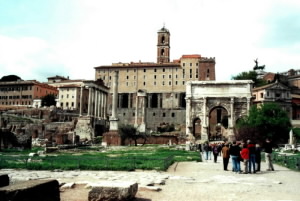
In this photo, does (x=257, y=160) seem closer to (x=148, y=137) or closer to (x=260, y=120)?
(x=260, y=120)

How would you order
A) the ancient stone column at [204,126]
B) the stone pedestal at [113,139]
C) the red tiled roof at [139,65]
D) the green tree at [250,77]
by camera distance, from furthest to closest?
the red tiled roof at [139,65] → the green tree at [250,77] → the ancient stone column at [204,126] → the stone pedestal at [113,139]

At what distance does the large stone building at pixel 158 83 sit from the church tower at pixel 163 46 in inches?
296

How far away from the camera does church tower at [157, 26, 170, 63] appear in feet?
310

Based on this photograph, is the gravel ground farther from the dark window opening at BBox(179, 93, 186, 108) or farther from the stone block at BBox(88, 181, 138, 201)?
the dark window opening at BBox(179, 93, 186, 108)

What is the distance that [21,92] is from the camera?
8488 cm

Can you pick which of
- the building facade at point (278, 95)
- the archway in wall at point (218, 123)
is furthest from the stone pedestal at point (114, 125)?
the building facade at point (278, 95)

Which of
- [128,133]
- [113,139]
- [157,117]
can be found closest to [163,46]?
[157,117]

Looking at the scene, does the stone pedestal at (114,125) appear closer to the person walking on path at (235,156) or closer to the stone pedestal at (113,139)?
the stone pedestal at (113,139)

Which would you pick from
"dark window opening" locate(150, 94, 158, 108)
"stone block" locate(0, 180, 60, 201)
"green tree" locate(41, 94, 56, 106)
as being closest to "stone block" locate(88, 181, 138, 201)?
"stone block" locate(0, 180, 60, 201)

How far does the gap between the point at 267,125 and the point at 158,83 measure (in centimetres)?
5090

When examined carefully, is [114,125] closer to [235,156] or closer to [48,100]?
[235,156]

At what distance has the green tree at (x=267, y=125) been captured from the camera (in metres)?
34.9

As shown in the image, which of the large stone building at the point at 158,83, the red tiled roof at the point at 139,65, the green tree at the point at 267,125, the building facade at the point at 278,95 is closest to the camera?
the green tree at the point at 267,125

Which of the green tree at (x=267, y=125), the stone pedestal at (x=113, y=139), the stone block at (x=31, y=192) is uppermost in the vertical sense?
the green tree at (x=267, y=125)
